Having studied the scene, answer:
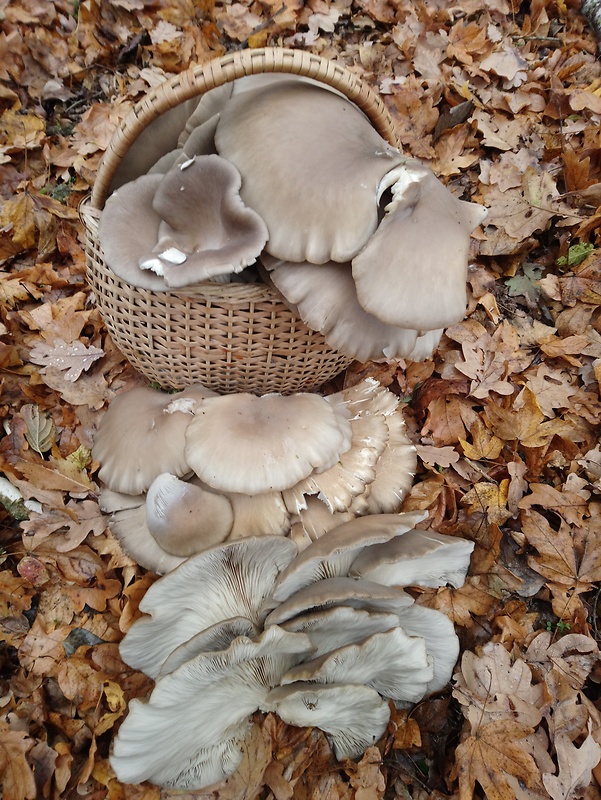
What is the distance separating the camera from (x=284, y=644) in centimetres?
182

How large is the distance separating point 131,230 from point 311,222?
80cm

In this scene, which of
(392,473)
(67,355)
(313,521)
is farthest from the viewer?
(67,355)

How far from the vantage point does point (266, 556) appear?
80.2 inches

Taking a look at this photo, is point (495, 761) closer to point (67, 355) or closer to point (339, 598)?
point (339, 598)

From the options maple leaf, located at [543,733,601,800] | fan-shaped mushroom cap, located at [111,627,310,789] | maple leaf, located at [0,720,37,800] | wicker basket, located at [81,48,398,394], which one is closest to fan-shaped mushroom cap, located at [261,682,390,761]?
fan-shaped mushroom cap, located at [111,627,310,789]

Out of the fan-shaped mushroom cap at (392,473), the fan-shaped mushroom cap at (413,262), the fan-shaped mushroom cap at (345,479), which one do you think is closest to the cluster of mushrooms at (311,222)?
the fan-shaped mushroom cap at (413,262)

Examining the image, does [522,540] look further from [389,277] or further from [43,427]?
[43,427]

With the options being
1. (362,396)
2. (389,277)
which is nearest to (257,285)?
(389,277)

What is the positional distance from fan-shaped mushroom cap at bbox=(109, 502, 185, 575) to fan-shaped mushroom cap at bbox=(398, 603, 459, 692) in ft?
3.20

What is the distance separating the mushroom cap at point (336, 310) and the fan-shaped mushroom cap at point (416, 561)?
75cm

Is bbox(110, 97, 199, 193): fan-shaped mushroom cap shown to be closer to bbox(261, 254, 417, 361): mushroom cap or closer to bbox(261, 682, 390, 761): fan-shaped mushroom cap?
bbox(261, 254, 417, 361): mushroom cap

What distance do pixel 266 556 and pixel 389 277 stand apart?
3.84 feet

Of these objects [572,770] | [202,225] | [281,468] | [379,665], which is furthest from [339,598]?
[202,225]

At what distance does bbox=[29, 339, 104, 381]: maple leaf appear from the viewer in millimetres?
3033
